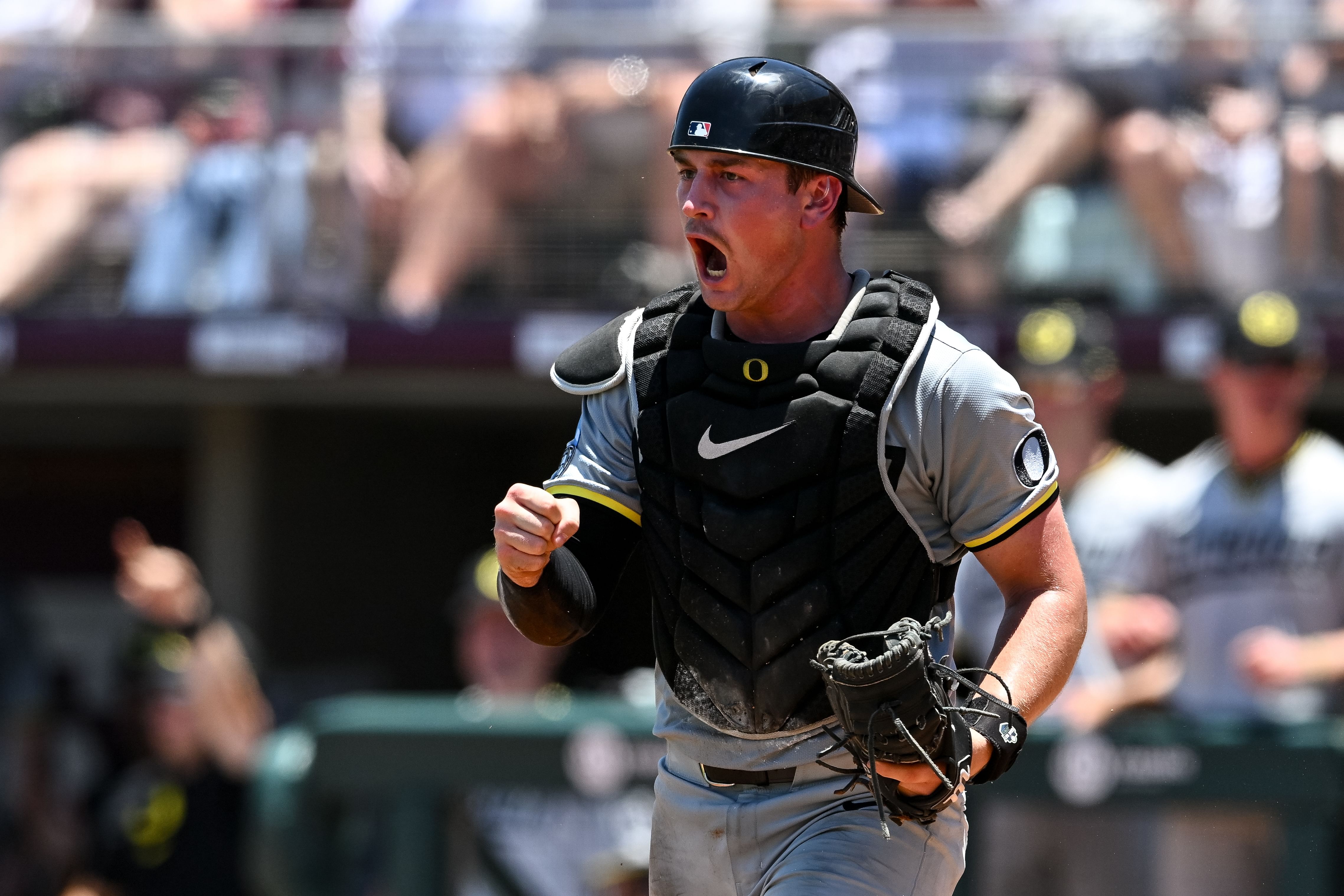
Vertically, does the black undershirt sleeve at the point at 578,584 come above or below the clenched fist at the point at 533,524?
below

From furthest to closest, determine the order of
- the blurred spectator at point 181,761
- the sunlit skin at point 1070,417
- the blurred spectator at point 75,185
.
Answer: the blurred spectator at point 75,185 < the blurred spectator at point 181,761 < the sunlit skin at point 1070,417

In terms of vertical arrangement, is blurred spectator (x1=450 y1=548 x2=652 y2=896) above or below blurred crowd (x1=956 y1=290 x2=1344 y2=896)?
below

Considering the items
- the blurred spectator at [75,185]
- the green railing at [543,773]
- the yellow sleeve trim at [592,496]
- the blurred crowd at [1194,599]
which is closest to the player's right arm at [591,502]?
the yellow sleeve trim at [592,496]

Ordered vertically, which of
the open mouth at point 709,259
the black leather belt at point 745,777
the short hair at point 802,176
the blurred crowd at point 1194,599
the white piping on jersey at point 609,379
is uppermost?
the short hair at point 802,176

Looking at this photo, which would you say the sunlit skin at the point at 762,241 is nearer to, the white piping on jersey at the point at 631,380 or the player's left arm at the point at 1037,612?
the white piping on jersey at the point at 631,380

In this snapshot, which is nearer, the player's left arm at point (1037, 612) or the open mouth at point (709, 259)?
the player's left arm at point (1037, 612)

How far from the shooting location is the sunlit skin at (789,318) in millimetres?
2594

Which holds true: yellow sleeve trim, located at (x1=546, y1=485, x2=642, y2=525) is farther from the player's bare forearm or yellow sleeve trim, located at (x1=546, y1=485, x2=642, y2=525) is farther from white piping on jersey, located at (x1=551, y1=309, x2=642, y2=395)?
the player's bare forearm

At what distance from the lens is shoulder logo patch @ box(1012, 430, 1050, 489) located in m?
2.66

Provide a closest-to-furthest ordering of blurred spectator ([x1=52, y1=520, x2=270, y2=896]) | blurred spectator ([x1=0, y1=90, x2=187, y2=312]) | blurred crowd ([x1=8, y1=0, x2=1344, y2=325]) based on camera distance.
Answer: blurred spectator ([x1=52, y1=520, x2=270, y2=896]) < blurred crowd ([x1=8, y1=0, x2=1344, y2=325]) < blurred spectator ([x1=0, y1=90, x2=187, y2=312])

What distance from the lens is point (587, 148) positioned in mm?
6855

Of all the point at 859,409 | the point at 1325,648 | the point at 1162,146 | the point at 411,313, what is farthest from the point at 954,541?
the point at 411,313

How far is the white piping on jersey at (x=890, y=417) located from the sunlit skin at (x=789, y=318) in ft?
0.42

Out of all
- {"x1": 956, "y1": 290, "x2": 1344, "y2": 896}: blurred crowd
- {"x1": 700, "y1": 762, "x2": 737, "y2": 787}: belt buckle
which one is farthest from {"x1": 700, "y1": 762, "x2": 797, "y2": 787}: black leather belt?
{"x1": 956, "y1": 290, "x2": 1344, "y2": 896}: blurred crowd
